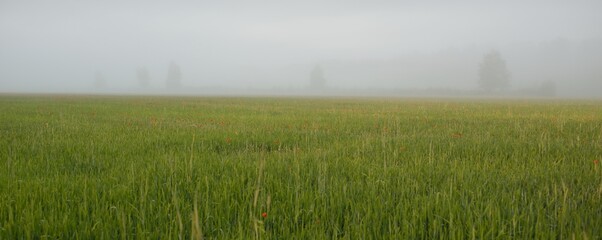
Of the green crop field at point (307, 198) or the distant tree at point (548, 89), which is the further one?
the distant tree at point (548, 89)

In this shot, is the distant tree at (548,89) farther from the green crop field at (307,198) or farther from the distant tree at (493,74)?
the green crop field at (307,198)

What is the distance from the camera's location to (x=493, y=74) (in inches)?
4530

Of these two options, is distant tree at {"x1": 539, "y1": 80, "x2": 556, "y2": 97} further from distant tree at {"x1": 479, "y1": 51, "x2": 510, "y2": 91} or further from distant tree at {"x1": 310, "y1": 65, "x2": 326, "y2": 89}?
distant tree at {"x1": 310, "y1": 65, "x2": 326, "y2": 89}

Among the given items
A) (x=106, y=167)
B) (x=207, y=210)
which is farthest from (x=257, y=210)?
(x=106, y=167)

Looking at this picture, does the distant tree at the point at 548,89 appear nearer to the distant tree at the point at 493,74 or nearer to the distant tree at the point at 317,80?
the distant tree at the point at 493,74

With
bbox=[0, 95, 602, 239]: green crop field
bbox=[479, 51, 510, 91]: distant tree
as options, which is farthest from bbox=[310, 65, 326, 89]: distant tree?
bbox=[0, 95, 602, 239]: green crop field

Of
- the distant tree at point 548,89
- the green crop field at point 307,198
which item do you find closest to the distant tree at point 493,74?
the distant tree at point 548,89

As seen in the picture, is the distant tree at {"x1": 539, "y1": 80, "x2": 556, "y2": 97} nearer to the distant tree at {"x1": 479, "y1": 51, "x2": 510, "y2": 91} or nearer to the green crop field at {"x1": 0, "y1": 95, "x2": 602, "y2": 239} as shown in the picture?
the distant tree at {"x1": 479, "y1": 51, "x2": 510, "y2": 91}

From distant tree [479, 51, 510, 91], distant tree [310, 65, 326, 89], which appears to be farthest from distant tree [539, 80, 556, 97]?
distant tree [310, 65, 326, 89]

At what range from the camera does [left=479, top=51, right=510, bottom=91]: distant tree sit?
115 m

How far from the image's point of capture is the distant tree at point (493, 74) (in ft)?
378

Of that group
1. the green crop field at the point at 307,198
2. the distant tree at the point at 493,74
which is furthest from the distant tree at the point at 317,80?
the green crop field at the point at 307,198

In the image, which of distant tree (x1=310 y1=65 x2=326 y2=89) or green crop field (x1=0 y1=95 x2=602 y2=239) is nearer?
green crop field (x1=0 y1=95 x2=602 y2=239)

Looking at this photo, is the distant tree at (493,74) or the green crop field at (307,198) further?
the distant tree at (493,74)
